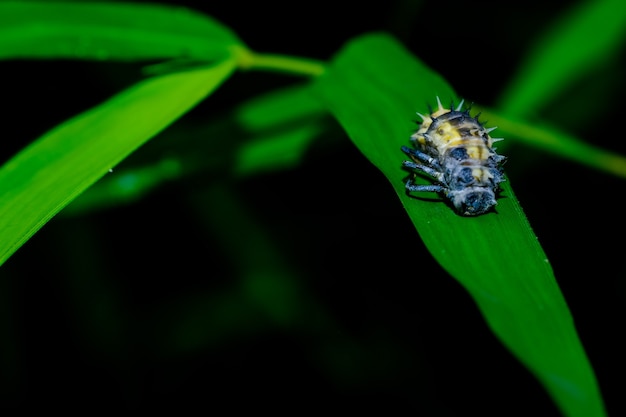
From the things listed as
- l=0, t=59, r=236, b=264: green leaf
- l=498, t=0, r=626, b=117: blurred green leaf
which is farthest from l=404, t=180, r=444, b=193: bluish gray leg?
l=498, t=0, r=626, b=117: blurred green leaf

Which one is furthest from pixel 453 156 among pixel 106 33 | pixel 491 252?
pixel 106 33

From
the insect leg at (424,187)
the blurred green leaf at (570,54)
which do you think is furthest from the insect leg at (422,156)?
the blurred green leaf at (570,54)

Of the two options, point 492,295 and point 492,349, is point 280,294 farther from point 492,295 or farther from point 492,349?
point 492,295

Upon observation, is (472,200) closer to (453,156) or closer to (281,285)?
(453,156)

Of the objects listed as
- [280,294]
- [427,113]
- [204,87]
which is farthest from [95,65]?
[427,113]

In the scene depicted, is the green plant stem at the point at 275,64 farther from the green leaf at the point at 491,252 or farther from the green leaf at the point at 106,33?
the green leaf at the point at 491,252

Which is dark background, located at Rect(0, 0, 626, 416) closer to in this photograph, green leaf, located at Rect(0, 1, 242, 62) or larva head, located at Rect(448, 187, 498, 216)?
green leaf, located at Rect(0, 1, 242, 62)

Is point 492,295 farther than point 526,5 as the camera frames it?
No
